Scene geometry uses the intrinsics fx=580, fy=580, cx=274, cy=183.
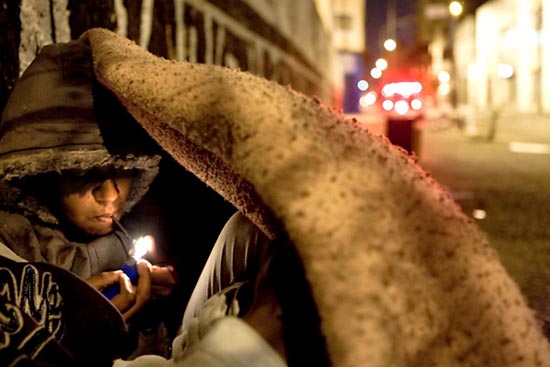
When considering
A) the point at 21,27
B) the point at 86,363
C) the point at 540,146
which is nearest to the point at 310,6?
the point at 540,146

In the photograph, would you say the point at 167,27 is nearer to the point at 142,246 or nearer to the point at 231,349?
the point at 142,246

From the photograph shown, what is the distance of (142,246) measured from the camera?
258cm

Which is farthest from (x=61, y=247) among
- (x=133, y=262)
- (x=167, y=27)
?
(x=167, y=27)

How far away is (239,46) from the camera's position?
680 cm

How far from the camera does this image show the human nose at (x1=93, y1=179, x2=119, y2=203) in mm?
2330

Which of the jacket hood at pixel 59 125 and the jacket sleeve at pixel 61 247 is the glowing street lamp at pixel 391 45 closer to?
Result: the jacket hood at pixel 59 125

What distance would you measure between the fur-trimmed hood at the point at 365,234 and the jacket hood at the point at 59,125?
0.78m

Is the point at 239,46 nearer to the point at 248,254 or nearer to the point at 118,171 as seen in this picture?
the point at 118,171

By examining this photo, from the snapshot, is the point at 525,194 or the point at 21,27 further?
the point at 525,194

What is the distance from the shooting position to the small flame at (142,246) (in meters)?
2.52

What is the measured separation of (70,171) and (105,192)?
159 mm

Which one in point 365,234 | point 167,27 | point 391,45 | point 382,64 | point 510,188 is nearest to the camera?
point 365,234

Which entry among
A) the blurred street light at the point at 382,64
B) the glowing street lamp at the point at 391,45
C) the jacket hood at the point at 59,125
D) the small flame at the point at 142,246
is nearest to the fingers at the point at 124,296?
the small flame at the point at 142,246

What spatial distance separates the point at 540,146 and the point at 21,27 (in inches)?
485
